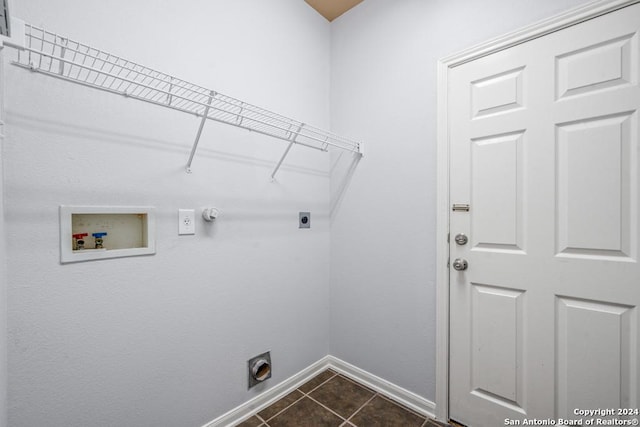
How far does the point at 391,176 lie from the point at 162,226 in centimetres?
127

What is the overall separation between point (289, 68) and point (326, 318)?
68.5 inches

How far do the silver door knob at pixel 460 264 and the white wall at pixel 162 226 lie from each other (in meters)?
0.89

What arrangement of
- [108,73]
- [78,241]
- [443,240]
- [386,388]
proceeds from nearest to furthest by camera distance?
A: [108,73] < [78,241] < [443,240] < [386,388]

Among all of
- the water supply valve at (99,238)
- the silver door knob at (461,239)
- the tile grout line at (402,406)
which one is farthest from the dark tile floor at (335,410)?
the water supply valve at (99,238)

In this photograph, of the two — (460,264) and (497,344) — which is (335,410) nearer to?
(497,344)

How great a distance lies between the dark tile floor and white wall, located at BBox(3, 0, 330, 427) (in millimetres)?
137

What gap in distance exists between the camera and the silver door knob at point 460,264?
1.41 meters

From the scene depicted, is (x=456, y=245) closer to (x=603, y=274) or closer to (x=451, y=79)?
(x=603, y=274)

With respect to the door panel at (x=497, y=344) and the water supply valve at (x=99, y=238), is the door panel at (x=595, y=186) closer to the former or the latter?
the door panel at (x=497, y=344)

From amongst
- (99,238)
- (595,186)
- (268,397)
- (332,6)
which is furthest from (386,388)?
(332,6)

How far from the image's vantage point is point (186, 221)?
128 cm

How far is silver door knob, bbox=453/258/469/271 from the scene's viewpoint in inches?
55.5

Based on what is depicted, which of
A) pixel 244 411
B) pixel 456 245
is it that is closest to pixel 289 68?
pixel 456 245

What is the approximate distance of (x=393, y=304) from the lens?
169 centimetres
